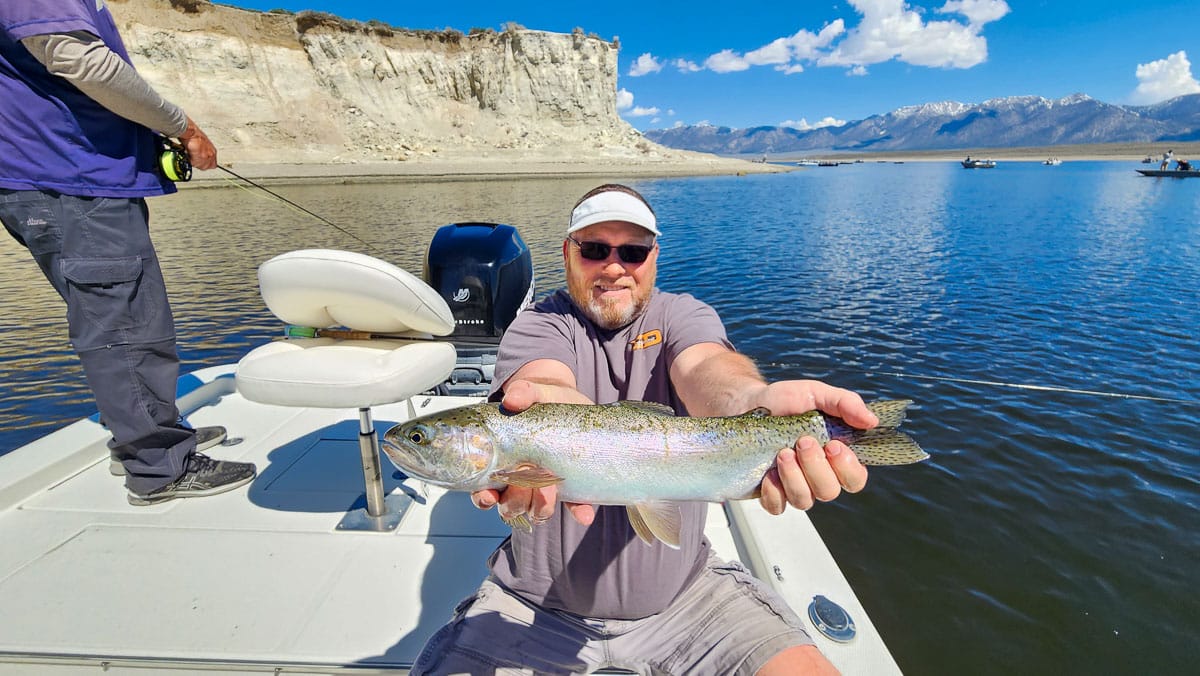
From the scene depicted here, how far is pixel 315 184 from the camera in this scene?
52812 mm

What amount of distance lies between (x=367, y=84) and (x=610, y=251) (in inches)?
3165

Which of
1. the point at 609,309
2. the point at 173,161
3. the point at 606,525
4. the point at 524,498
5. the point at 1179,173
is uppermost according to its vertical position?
the point at 173,161

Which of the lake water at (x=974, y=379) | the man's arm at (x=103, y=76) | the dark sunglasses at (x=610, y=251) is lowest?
the lake water at (x=974, y=379)

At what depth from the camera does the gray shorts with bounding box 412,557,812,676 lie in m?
2.35

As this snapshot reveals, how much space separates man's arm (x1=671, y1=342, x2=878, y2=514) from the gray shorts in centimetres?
58

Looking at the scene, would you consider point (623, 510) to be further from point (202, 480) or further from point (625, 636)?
point (202, 480)

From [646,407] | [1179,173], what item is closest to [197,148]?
[646,407]

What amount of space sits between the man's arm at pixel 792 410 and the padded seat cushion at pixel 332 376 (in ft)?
5.88

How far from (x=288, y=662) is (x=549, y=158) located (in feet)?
260

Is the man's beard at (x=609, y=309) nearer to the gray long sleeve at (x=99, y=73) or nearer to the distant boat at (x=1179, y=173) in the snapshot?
the gray long sleeve at (x=99, y=73)

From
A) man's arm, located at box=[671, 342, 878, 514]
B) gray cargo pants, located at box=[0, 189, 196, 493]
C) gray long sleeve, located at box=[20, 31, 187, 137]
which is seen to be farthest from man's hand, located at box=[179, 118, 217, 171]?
man's arm, located at box=[671, 342, 878, 514]

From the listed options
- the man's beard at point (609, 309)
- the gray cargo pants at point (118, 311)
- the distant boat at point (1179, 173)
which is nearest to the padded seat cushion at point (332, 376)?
the gray cargo pants at point (118, 311)

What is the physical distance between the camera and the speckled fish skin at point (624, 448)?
230cm

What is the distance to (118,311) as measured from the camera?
361cm
